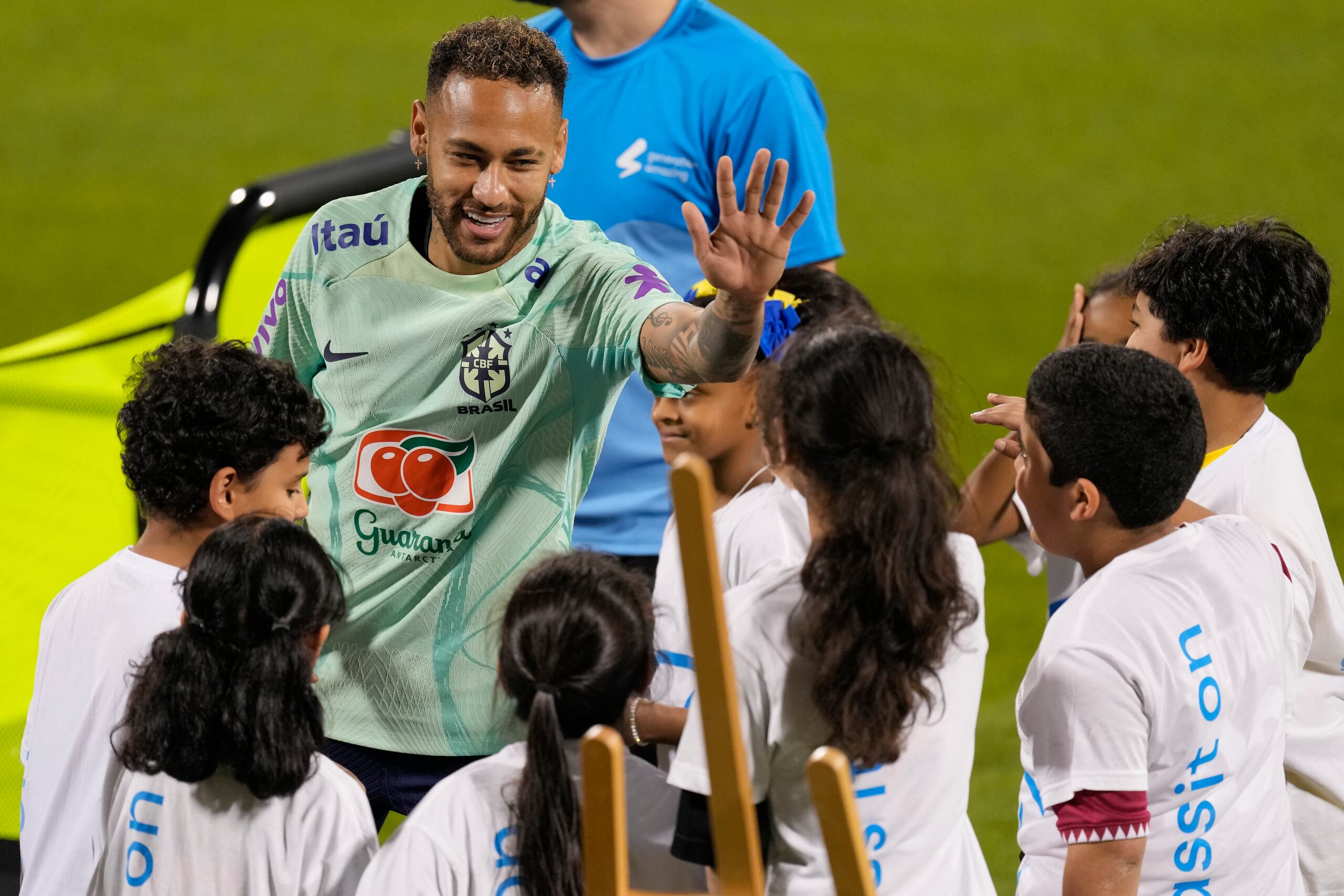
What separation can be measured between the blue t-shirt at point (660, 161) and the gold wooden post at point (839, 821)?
1.77 m

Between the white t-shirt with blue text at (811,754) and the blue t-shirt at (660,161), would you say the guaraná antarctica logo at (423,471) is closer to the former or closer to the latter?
the white t-shirt with blue text at (811,754)

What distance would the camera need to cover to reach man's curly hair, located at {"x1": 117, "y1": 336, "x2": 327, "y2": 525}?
2.44m

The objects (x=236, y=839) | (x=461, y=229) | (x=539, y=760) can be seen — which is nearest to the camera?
(x=539, y=760)

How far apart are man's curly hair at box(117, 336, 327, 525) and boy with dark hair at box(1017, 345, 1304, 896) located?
1.15 metres

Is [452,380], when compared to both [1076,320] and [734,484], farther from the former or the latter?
[1076,320]

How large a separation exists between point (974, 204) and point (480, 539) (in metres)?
→ 8.84

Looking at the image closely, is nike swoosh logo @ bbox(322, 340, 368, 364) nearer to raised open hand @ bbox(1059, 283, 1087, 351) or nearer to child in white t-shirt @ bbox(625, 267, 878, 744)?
child in white t-shirt @ bbox(625, 267, 878, 744)

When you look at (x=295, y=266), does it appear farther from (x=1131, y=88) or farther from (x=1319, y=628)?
(x=1131, y=88)

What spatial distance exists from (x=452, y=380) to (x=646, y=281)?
1.16ft

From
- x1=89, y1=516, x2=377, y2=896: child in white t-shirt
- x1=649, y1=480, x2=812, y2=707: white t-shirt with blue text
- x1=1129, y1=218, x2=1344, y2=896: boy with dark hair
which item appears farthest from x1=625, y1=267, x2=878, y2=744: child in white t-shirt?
x1=1129, y1=218, x2=1344, y2=896: boy with dark hair

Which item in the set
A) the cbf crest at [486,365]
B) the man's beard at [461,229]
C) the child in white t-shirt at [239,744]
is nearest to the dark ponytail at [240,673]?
the child in white t-shirt at [239,744]

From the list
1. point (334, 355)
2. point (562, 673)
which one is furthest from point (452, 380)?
point (562, 673)

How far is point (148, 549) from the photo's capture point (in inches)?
95.9

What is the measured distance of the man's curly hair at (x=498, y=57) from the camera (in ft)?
8.18
